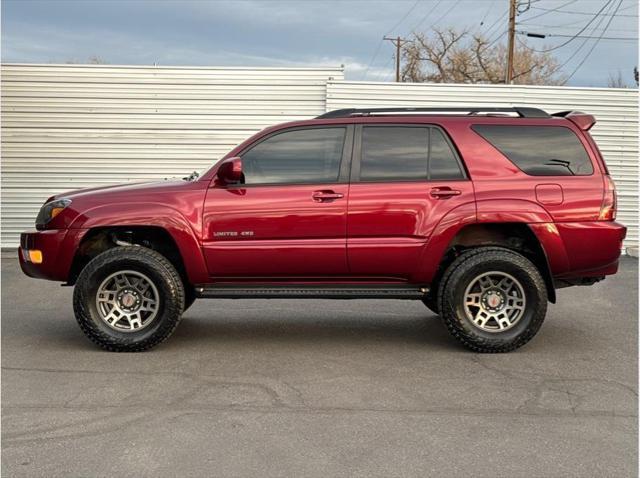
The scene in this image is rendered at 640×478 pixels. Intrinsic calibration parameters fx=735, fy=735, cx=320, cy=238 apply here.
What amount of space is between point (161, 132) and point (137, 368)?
27.6 ft

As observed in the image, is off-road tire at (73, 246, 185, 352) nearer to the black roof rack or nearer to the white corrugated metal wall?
the black roof rack

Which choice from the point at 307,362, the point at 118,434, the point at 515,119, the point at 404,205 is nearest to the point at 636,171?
the point at 515,119

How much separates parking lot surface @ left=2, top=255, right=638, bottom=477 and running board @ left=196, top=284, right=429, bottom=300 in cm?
47

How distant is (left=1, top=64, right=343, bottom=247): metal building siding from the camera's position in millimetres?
13281

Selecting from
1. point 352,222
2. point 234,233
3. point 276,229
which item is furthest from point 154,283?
point 352,222

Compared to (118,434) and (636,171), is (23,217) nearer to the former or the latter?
(118,434)

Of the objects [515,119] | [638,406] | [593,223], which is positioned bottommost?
[638,406]

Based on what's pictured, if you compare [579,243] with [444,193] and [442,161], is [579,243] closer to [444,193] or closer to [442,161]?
[444,193]

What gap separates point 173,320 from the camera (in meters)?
6.14

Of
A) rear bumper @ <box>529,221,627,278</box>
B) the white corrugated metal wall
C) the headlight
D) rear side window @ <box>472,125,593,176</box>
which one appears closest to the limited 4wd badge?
the headlight

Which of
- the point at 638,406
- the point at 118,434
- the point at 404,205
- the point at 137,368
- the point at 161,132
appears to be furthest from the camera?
the point at 161,132

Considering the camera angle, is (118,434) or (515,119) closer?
(118,434)

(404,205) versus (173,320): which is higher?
(404,205)

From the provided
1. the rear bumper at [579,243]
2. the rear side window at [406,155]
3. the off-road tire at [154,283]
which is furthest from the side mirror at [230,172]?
the rear bumper at [579,243]
